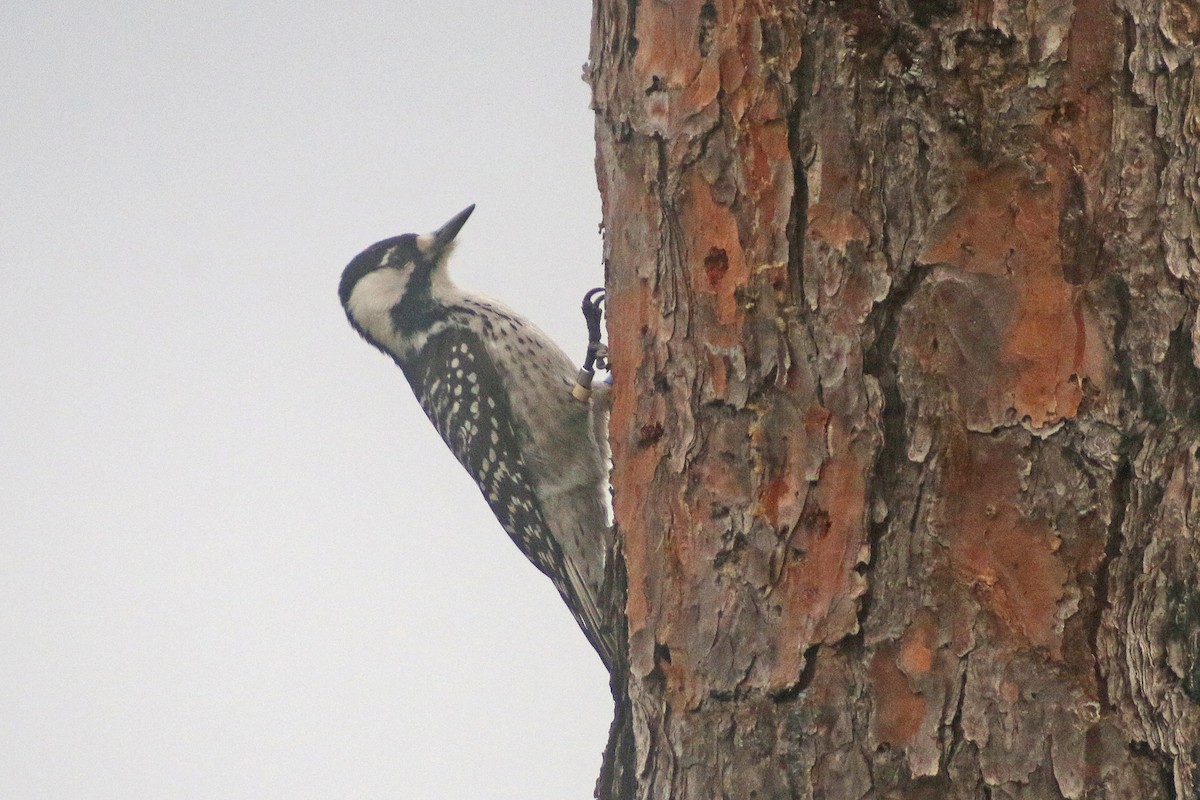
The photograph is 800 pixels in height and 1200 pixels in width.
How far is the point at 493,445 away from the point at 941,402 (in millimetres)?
2649

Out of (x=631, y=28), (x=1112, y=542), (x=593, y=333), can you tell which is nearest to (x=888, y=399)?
(x=1112, y=542)

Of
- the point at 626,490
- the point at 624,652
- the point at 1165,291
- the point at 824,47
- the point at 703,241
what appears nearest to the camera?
the point at 1165,291

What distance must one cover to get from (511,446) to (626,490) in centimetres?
210

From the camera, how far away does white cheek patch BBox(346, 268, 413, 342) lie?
15.1ft

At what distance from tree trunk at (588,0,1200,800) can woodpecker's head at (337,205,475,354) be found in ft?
9.01

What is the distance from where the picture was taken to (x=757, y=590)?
180 cm

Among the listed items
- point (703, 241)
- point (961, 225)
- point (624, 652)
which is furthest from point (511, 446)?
point (961, 225)

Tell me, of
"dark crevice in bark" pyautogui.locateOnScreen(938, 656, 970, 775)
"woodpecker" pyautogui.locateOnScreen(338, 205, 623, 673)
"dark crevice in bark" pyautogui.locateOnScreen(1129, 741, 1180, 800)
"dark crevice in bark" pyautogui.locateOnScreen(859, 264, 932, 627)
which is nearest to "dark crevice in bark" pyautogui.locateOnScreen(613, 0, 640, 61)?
"dark crevice in bark" pyautogui.locateOnScreen(859, 264, 932, 627)

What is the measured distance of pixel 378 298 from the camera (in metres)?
4.66

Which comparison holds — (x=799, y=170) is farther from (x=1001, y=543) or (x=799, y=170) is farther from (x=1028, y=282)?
(x=1001, y=543)

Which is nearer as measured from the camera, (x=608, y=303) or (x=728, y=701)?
(x=728, y=701)

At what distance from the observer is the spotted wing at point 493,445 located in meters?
4.12

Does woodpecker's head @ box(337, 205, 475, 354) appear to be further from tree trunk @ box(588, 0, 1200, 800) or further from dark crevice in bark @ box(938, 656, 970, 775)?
dark crevice in bark @ box(938, 656, 970, 775)

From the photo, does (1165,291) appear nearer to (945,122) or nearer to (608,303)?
(945,122)
